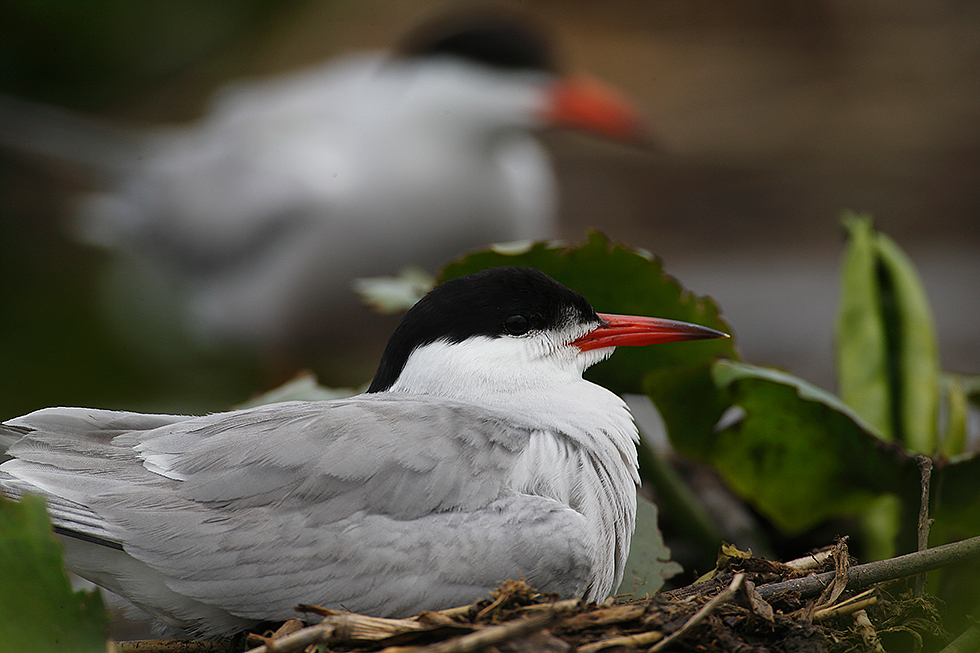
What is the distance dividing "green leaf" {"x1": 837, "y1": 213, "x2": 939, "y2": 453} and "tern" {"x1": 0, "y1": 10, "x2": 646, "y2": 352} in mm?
2468

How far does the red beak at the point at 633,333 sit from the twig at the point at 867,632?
591 mm

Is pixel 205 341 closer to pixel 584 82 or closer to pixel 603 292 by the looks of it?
pixel 584 82

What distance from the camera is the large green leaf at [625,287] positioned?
2092mm

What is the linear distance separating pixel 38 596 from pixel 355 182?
363cm

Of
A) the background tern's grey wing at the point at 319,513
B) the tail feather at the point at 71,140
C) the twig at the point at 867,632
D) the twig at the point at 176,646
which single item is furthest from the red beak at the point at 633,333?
the tail feather at the point at 71,140

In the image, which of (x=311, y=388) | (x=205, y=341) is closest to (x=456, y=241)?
(x=205, y=341)

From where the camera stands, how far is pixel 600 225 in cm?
776

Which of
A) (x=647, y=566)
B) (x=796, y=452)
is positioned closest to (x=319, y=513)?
(x=647, y=566)

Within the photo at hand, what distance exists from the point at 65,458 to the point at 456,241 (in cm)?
353

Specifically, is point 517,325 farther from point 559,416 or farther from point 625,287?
point 625,287

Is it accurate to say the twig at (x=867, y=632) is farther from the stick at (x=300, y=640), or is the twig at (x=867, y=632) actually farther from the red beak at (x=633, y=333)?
the stick at (x=300, y=640)

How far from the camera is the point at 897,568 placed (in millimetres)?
1493

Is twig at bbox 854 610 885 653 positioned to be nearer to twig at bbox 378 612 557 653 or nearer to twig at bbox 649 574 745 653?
twig at bbox 649 574 745 653

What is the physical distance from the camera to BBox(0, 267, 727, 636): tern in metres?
1.44
